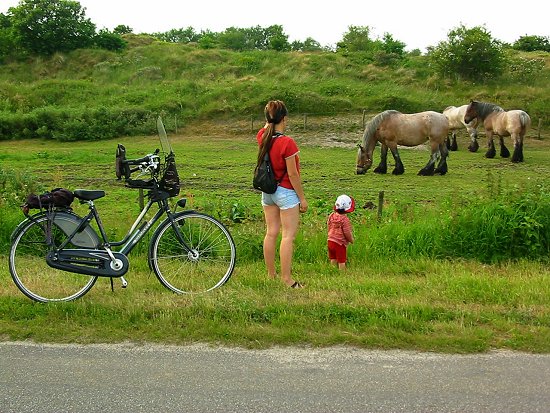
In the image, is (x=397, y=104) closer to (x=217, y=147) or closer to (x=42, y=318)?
(x=217, y=147)

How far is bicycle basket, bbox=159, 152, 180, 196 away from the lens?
5.61 m

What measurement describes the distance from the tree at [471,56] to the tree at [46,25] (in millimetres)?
28474

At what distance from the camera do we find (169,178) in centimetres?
565

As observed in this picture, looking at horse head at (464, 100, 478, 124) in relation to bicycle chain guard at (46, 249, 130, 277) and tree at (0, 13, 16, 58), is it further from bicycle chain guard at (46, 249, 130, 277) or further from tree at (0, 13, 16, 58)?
tree at (0, 13, 16, 58)

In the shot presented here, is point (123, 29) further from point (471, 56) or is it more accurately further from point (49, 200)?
point (49, 200)

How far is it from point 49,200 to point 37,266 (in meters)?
0.83

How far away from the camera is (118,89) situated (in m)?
38.4

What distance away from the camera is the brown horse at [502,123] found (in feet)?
73.5

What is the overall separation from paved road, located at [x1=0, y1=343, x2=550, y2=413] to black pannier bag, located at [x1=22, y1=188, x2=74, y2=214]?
1428 millimetres

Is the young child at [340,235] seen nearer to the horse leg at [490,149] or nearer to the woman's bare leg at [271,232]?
the woman's bare leg at [271,232]

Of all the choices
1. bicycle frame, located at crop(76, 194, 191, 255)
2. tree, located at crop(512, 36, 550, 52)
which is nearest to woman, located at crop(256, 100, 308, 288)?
bicycle frame, located at crop(76, 194, 191, 255)

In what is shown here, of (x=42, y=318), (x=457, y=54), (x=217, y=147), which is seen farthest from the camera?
(x=457, y=54)

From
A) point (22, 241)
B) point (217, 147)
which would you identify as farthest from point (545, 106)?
point (22, 241)

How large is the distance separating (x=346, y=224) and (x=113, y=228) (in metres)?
3.13
